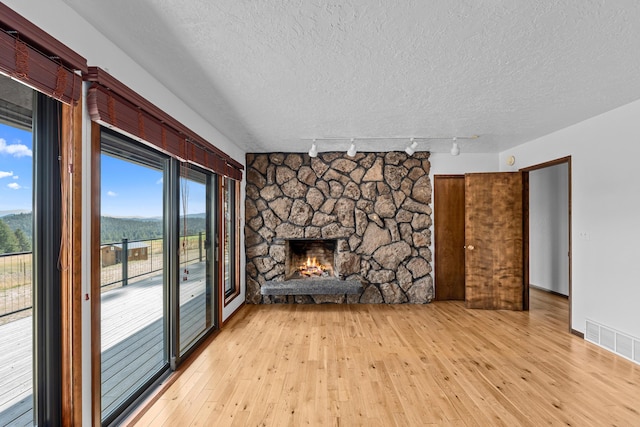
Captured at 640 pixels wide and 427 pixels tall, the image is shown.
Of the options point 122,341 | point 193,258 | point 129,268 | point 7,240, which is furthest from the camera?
point 193,258

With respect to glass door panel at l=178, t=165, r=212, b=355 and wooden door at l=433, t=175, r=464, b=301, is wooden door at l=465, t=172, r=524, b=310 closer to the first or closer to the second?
wooden door at l=433, t=175, r=464, b=301

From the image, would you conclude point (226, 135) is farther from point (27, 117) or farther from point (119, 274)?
point (27, 117)

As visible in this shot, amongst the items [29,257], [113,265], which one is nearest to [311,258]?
[113,265]

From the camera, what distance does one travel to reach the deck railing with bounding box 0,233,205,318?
1235 millimetres

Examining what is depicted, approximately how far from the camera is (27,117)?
1.32 metres

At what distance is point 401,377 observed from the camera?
240cm

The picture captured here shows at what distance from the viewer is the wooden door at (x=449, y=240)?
14.9 feet

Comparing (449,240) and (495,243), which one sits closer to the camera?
(495,243)

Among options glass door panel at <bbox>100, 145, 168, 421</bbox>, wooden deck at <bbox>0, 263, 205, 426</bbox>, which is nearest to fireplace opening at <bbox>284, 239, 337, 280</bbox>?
wooden deck at <bbox>0, 263, 205, 426</bbox>

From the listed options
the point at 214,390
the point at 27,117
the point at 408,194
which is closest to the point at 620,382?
the point at 408,194

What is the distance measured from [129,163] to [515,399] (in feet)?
10.6

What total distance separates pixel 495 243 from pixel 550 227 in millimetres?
1654

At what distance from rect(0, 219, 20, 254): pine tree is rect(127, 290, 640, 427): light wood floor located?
1359mm

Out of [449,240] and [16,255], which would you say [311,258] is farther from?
[16,255]
